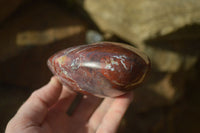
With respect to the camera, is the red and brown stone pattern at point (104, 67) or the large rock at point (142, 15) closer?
the red and brown stone pattern at point (104, 67)

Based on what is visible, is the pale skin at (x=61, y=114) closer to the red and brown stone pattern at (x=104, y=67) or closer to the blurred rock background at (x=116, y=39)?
the red and brown stone pattern at (x=104, y=67)

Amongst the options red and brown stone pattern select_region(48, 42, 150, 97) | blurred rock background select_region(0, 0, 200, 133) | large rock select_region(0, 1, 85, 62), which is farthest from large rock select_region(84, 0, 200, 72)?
red and brown stone pattern select_region(48, 42, 150, 97)

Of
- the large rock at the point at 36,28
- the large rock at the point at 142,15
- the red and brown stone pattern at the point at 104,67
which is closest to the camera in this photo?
the red and brown stone pattern at the point at 104,67

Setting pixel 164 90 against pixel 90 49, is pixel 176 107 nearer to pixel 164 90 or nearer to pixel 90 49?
pixel 164 90

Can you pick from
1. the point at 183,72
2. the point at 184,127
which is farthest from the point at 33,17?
the point at 184,127

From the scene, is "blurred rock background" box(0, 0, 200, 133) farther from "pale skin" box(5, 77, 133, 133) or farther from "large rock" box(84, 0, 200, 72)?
"pale skin" box(5, 77, 133, 133)

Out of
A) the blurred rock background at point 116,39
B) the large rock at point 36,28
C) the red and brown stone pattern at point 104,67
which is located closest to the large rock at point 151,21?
the blurred rock background at point 116,39
